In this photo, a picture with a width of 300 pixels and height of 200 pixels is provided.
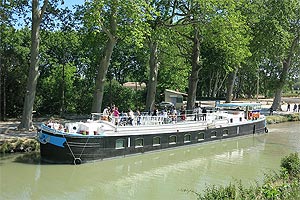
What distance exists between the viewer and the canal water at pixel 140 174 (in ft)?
59.8

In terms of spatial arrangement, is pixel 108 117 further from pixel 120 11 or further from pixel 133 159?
pixel 120 11

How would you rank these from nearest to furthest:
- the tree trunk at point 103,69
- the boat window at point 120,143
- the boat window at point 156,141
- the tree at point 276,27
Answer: the boat window at point 120,143, the boat window at point 156,141, the tree trunk at point 103,69, the tree at point 276,27

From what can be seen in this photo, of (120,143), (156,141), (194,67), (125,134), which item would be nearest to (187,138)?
(156,141)

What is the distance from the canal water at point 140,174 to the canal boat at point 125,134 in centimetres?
62

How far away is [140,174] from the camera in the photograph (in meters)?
22.2

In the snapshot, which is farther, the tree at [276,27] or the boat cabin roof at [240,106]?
the tree at [276,27]

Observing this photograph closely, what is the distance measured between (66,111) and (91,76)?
8.95 m

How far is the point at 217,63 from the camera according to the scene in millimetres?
53781

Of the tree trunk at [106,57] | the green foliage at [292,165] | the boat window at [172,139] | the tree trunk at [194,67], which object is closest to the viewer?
the green foliage at [292,165]

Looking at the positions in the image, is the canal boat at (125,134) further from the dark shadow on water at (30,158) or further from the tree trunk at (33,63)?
the tree trunk at (33,63)

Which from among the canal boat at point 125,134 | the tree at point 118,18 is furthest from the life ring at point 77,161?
the tree at point 118,18

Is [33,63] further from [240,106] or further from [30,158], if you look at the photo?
[240,106]

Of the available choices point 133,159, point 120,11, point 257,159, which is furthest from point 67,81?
point 257,159

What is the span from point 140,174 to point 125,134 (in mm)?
3813
